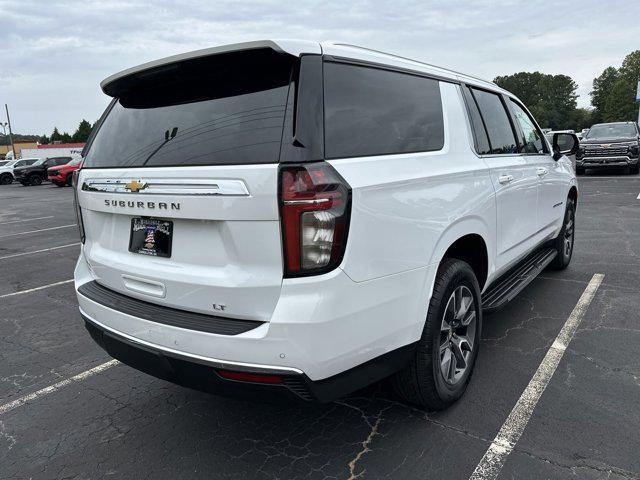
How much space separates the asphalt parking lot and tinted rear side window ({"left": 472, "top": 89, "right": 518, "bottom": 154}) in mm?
1458

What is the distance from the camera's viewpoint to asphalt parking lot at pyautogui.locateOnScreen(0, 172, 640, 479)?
8.04 feet

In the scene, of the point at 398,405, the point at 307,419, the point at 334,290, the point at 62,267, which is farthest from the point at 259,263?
the point at 62,267

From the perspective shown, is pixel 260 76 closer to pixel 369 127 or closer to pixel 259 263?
pixel 369 127

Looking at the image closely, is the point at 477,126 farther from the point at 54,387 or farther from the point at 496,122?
the point at 54,387

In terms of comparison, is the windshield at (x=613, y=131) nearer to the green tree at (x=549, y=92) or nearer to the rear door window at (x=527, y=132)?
the rear door window at (x=527, y=132)

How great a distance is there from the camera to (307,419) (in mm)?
2877

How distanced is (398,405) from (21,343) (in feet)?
10.7

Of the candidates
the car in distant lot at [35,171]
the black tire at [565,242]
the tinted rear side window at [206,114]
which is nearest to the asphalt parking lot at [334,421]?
the black tire at [565,242]

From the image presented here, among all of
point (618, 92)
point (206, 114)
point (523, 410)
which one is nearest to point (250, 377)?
point (206, 114)

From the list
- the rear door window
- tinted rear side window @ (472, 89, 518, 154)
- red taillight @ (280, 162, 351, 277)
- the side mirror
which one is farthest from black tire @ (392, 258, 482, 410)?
the side mirror

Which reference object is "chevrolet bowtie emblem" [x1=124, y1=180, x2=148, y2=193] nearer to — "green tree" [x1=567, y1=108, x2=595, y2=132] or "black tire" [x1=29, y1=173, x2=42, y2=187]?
"black tire" [x1=29, y1=173, x2=42, y2=187]

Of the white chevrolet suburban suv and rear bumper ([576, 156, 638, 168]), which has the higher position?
the white chevrolet suburban suv

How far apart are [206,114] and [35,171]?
33.1m

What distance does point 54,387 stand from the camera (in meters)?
3.42
